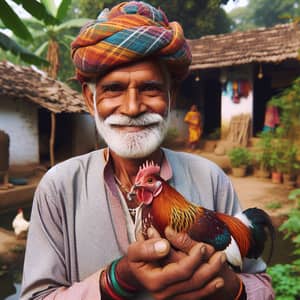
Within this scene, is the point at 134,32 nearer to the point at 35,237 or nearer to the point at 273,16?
the point at 35,237

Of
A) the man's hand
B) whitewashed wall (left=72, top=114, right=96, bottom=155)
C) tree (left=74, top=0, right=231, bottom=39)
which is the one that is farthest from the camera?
tree (left=74, top=0, right=231, bottom=39)

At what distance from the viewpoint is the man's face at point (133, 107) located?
1.34 metres

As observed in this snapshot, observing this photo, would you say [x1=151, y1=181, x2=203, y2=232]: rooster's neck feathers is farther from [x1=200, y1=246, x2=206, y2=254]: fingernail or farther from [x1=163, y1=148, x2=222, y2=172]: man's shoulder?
[x1=163, y1=148, x2=222, y2=172]: man's shoulder

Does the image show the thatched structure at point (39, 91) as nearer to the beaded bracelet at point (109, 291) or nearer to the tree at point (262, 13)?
the beaded bracelet at point (109, 291)

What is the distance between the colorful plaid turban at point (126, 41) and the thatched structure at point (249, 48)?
10474 millimetres

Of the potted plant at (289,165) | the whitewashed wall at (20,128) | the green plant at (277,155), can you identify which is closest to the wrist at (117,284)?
the potted plant at (289,165)

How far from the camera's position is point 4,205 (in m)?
9.05

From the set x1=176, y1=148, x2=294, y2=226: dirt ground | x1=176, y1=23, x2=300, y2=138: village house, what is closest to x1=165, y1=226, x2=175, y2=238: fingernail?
x1=176, y1=148, x2=294, y2=226: dirt ground

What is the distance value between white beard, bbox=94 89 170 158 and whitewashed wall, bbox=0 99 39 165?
10.9m

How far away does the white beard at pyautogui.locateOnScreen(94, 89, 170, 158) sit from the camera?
4.54 ft

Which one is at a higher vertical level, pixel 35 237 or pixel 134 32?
pixel 134 32

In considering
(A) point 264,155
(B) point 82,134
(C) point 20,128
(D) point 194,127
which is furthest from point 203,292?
(B) point 82,134

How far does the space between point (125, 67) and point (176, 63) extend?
222 mm

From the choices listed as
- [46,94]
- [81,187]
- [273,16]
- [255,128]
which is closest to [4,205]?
[46,94]
